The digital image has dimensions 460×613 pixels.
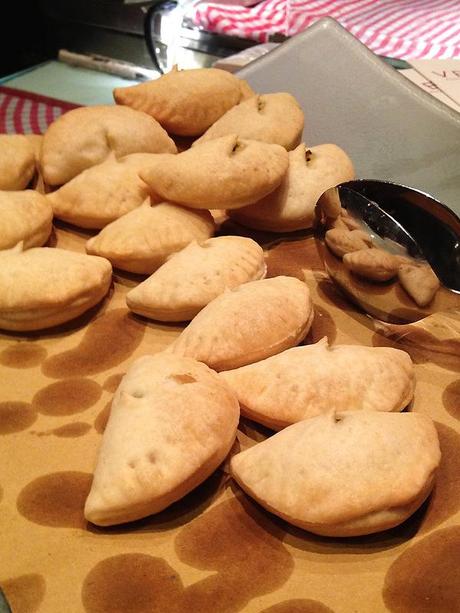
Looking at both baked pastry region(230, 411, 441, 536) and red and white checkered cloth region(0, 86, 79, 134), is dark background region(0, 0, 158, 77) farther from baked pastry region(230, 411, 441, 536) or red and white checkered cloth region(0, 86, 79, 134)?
baked pastry region(230, 411, 441, 536)

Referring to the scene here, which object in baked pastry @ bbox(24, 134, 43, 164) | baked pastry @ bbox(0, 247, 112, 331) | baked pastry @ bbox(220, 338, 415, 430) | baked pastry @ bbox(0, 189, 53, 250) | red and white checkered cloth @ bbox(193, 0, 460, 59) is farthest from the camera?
red and white checkered cloth @ bbox(193, 0, 460, 59)

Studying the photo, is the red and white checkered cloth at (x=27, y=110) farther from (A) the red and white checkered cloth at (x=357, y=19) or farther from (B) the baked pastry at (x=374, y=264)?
(B) the baked pastry at (x=374, y=264)

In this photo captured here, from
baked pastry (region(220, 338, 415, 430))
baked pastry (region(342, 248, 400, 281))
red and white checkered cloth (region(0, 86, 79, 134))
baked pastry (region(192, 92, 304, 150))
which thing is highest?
baked pastry (region(192, 92, 304, 150))

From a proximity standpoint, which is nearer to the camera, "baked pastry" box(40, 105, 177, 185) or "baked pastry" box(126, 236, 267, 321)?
"baked pastry" box(126, 236, 267, 321)

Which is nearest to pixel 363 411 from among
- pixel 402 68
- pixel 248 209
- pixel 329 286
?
pixel 329 286

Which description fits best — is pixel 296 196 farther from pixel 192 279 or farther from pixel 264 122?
pixel 192 279

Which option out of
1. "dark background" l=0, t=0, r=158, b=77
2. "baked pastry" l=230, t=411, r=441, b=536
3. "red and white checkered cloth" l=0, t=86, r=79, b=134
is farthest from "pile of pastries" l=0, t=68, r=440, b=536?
"dark background" l=0, t=0, r=158, b=77
